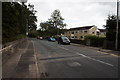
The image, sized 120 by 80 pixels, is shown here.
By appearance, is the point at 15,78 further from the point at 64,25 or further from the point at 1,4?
the point at 64,25

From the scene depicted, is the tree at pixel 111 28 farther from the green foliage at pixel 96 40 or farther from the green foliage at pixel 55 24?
the green foliage at pixel 55 24

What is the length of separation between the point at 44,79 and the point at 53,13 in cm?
8396

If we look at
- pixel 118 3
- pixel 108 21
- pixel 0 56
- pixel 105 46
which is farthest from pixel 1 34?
pixel 108 21

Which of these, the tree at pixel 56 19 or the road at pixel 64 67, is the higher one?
the tree at pixel 56 19

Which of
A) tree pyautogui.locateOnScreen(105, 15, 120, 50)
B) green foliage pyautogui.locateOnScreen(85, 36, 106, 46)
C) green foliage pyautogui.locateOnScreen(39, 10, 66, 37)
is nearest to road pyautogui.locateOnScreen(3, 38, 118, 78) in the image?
tree pyautogui.locateOnScreen(105, 15, 120, 50)

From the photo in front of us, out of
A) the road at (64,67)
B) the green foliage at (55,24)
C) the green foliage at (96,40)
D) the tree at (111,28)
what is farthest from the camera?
the green foliage at (55,24)

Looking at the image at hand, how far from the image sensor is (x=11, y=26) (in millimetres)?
14359

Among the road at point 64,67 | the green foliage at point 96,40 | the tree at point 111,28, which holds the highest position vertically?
the tree at point 111,28

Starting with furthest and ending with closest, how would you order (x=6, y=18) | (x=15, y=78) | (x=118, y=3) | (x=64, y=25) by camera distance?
(x=64, y=25) → (x=118, y=3) → (x=6, y=18) → (x=15, y=78)

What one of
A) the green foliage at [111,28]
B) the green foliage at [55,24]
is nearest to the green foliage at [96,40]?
the green foliage at [111,28]

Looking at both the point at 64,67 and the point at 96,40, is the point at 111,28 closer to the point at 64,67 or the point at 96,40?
the point at 96,40

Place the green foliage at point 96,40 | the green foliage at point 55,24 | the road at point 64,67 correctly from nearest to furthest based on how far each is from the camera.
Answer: the road at point 64,67, the green foliage at point 96,40, the green foliage at point 55,24

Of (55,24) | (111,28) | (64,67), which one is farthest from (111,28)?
(55,24)

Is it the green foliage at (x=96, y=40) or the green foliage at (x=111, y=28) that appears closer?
the green foliage at (x=111, y=28)
